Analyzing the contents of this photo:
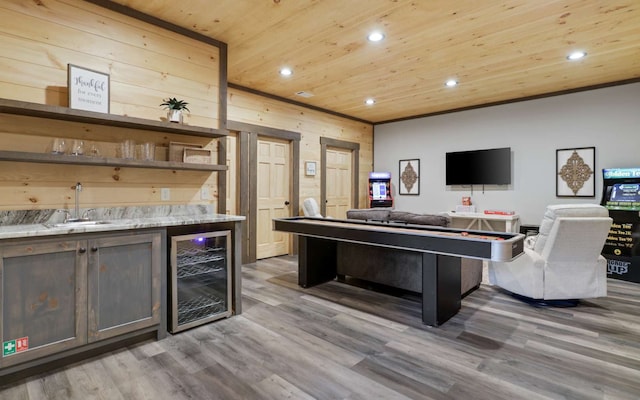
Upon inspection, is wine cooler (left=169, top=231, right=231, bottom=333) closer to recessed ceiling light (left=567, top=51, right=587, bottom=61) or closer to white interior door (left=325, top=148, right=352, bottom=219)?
white interior door (left=325, top=148, right=352, bottom=219)

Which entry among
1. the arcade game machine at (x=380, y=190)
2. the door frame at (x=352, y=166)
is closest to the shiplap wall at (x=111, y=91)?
the door frame at (x=352, y=166)

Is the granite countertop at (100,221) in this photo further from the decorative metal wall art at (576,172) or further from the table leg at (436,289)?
the decorative metal wall art at (576,172)

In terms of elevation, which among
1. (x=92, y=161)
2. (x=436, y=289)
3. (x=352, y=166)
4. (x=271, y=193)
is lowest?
(x=436, y=289)

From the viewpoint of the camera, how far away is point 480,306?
11.3 ft

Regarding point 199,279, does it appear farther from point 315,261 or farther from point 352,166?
point 352,166

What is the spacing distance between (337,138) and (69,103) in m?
4.83

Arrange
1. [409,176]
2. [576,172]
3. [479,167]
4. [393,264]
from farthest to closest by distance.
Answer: [409,176] → [479,167] → [576,172] → [393,264]

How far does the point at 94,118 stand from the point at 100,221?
82cm

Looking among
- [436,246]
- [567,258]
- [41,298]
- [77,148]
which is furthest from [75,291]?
[567,258]

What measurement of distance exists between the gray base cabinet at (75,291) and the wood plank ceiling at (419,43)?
2102 millimetres

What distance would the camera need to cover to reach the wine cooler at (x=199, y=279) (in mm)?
2758

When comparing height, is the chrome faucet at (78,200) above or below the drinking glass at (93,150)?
below

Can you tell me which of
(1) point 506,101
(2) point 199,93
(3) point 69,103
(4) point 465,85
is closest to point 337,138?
(4) point 465,85

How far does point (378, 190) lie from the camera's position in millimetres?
7301
